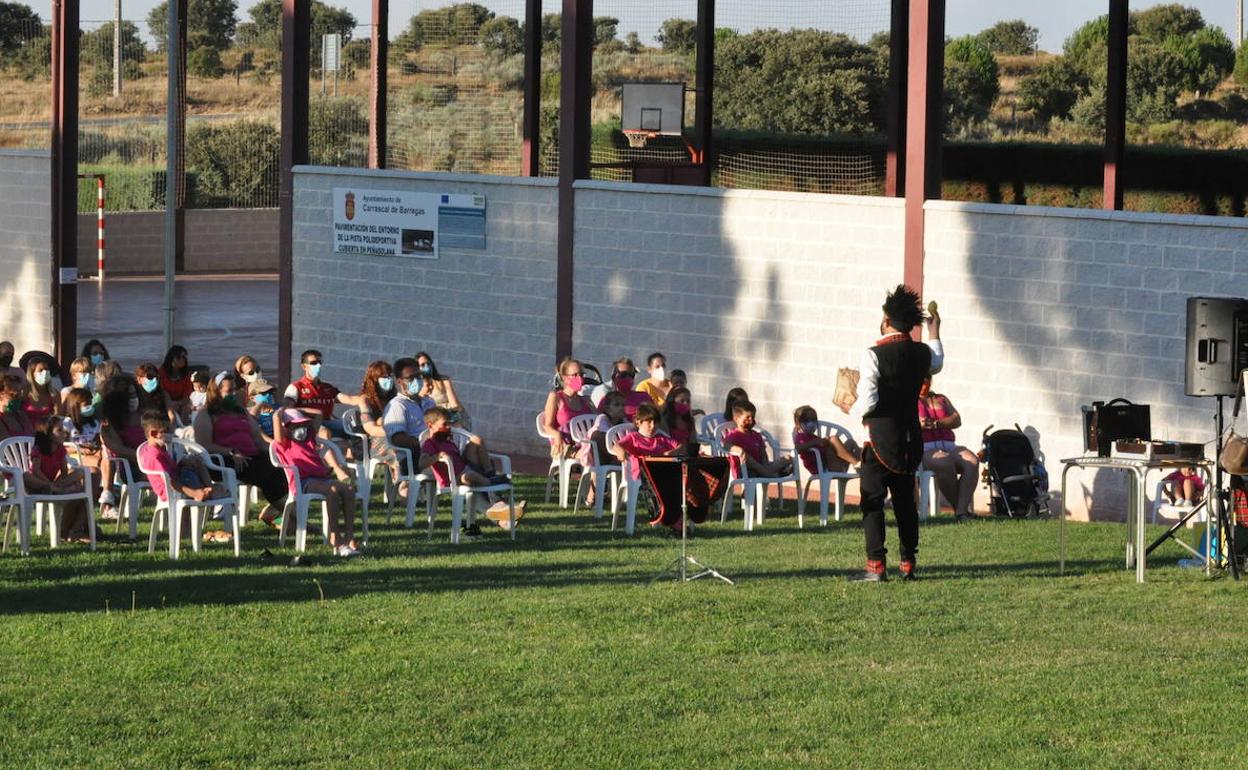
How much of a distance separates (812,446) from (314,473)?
3839mm

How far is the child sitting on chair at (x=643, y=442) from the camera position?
48.8 feet

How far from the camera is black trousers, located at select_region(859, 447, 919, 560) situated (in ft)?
40.6

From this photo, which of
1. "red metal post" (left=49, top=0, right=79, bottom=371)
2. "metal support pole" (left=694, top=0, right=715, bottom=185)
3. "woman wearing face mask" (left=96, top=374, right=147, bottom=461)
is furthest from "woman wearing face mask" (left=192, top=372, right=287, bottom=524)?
"metal support pole" (left=694, top=0, right=715, bottom=185)

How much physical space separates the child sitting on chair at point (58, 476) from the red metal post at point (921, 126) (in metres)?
6.67

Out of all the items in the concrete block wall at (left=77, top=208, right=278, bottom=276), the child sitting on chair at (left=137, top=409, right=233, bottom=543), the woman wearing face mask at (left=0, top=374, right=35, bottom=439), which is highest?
the concrete block wall at (left=77, top=208, right=278, bottom=276)

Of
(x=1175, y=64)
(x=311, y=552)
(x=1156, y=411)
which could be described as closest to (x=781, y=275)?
(x=1156, y=411)

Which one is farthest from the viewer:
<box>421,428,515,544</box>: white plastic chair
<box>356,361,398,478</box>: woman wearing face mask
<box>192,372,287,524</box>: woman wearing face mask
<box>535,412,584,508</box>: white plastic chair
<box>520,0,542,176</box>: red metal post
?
<box>520,0,542,176</box>: red metal post

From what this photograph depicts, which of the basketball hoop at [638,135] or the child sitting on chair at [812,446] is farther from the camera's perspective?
the basketball hoop at [638,135]

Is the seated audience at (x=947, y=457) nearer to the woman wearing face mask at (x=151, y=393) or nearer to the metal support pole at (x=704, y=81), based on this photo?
the woman wearing face mask at (x=151, y=393)

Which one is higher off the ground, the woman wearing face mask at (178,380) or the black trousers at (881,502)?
the woman wearing face mask at (178,380)

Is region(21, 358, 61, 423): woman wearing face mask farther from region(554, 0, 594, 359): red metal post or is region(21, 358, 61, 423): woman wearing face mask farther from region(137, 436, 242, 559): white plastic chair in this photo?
region(554, 0, 594, 359): red metal post

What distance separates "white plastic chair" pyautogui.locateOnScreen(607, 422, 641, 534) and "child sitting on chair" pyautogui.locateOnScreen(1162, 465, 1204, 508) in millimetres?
3716

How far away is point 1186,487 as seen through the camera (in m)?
14.9

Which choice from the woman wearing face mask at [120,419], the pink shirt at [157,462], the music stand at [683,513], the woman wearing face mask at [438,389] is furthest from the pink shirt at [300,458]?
the woman wearing face mask at [438,389]
